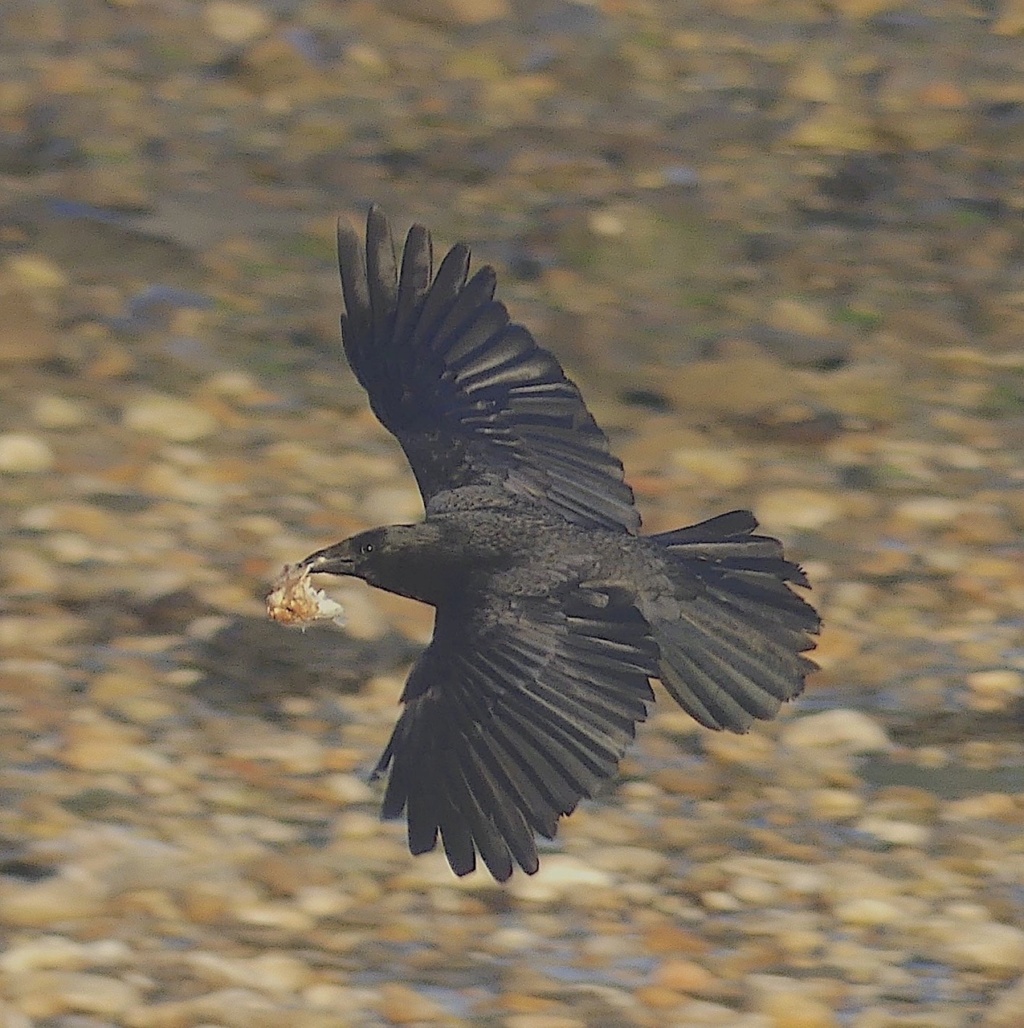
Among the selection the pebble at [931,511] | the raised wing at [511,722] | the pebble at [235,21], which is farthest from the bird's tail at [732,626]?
the pebble at [235,21]

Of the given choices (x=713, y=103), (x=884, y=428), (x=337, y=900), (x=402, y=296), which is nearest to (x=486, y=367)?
(x=402, y=296)

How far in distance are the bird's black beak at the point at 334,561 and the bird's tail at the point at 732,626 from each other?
2.06ft

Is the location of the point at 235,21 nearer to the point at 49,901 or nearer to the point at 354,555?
the point at 354,555

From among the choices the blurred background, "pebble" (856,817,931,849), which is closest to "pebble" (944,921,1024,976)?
the blurred background

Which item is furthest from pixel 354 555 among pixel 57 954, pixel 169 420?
pixel 169 420

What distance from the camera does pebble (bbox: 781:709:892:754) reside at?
21.3ft

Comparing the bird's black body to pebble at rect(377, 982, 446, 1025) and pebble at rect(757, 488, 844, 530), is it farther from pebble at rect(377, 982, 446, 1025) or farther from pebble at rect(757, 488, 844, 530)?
pebble at rect(757, 488, 844, 530)

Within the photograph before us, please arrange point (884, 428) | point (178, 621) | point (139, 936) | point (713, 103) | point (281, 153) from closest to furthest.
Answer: point (139, 936) → point (178, 621) → point (884, 428) → point (281, 153) → point (713, 103)

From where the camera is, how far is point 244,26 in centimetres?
1214

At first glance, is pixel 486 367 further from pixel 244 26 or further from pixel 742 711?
pixel 244 26

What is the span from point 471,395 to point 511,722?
4.80 ft

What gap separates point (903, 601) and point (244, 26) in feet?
19.1

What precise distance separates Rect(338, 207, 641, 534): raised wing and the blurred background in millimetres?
695

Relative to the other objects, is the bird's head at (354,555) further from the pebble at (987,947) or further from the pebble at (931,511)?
the pebble at (931,511)
